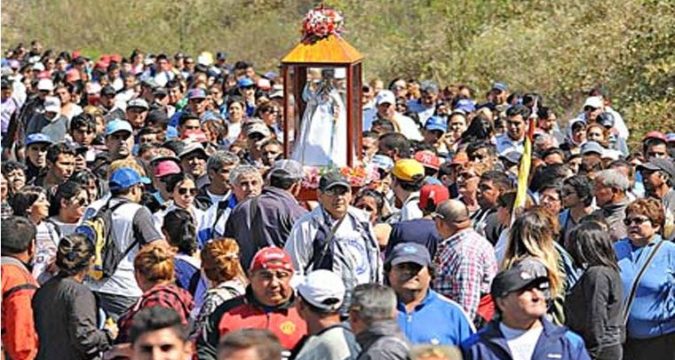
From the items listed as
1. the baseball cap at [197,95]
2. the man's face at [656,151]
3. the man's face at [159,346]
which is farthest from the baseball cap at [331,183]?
the baseball cap at [197,95]

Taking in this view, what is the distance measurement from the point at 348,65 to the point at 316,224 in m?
4.19

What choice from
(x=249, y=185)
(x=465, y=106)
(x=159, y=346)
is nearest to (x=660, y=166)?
(x=249, y=185)

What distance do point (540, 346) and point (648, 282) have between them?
2827mm

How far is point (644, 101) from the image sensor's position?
918 inches

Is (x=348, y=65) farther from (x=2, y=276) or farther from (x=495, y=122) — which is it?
(x=2, y=276)

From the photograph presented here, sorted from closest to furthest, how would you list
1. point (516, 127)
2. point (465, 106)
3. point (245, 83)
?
1. point (516, 127)
2. point (465, 106)
3. point (245, 83)

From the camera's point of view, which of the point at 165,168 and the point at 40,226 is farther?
the point at 165,168

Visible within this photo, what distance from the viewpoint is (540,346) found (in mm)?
8055

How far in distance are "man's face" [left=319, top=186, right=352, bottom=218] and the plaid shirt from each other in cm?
106

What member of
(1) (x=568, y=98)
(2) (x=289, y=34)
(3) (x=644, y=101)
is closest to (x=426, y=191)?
(3) (x=644, y=101)

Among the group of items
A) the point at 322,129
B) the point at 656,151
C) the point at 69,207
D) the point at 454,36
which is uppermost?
the point at 454,36

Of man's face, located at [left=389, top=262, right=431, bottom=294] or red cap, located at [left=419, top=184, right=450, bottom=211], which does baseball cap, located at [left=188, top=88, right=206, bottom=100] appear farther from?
man's face, located at [left=389, top=262, right=431, bottom=294]

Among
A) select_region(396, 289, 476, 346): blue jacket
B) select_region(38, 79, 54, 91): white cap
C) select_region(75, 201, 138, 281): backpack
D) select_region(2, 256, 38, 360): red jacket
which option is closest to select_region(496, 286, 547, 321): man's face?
select_region(396, 289, 476, 346): blue jacket

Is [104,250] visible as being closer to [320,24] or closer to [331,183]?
[331,183]
